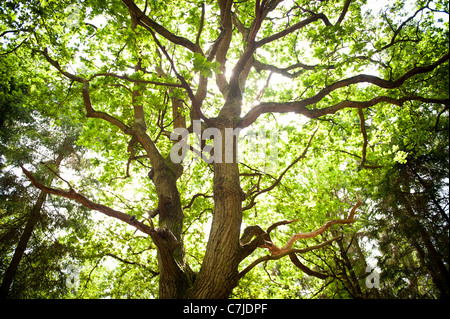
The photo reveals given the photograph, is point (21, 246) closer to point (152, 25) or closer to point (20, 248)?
point (20, 248)

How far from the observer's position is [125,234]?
7.42 m

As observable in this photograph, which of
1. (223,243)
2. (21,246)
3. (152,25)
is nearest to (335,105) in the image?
(223,243)

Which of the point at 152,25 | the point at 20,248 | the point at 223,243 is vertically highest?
the point at 152,25

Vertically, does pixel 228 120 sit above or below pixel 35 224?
above

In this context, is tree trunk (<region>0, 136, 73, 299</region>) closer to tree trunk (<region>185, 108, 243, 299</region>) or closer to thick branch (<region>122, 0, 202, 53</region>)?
thick branch (<region>122, 0, 202, 53</region>)

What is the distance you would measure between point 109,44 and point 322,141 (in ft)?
21.1

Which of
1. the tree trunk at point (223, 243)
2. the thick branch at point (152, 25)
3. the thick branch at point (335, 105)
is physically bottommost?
the tree trunk at point (223, 243)

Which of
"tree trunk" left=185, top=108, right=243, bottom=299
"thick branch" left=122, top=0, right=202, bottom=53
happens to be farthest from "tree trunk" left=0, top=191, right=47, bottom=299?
"tree trunk" left=185, top=108, right=243, bottom=299

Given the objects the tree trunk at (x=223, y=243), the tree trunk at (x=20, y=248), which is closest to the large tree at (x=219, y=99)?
the tree trunk at (x=223, y=243)

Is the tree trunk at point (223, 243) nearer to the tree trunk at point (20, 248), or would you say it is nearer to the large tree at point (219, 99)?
the large tree at point (219, 99)
